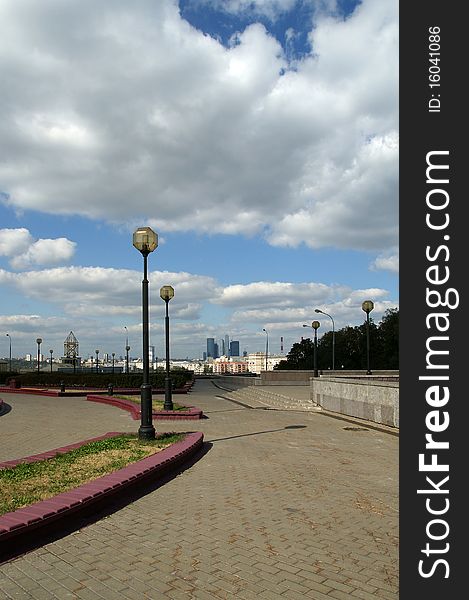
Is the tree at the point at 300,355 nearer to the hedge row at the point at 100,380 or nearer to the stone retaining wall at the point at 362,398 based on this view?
the hedge row at the point at 100,380

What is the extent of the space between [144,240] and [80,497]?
22.7 feet

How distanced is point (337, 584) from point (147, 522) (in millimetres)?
2471

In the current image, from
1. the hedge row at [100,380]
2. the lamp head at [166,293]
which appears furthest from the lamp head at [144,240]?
the hedge row at [100,380]

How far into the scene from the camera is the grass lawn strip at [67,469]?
20.6 feet

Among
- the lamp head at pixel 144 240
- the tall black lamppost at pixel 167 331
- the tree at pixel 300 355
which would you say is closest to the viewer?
the lamp head at pixel 144 240

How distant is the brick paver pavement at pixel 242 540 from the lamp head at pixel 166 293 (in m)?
7.99

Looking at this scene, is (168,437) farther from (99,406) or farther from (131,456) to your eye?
(99,406)

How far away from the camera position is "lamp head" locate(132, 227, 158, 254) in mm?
11773

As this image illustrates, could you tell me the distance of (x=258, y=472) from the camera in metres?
8.86

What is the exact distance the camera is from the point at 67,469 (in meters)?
7.79

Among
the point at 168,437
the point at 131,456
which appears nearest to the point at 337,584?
the point at 131,456

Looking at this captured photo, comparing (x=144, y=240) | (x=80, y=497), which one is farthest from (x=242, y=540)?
(x=144, y=240)

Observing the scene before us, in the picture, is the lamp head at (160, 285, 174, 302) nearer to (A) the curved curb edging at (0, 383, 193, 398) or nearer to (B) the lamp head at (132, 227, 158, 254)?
(B) the lamp head at (132, 227, 158, 254)

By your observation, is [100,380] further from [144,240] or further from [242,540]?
[242,540]
